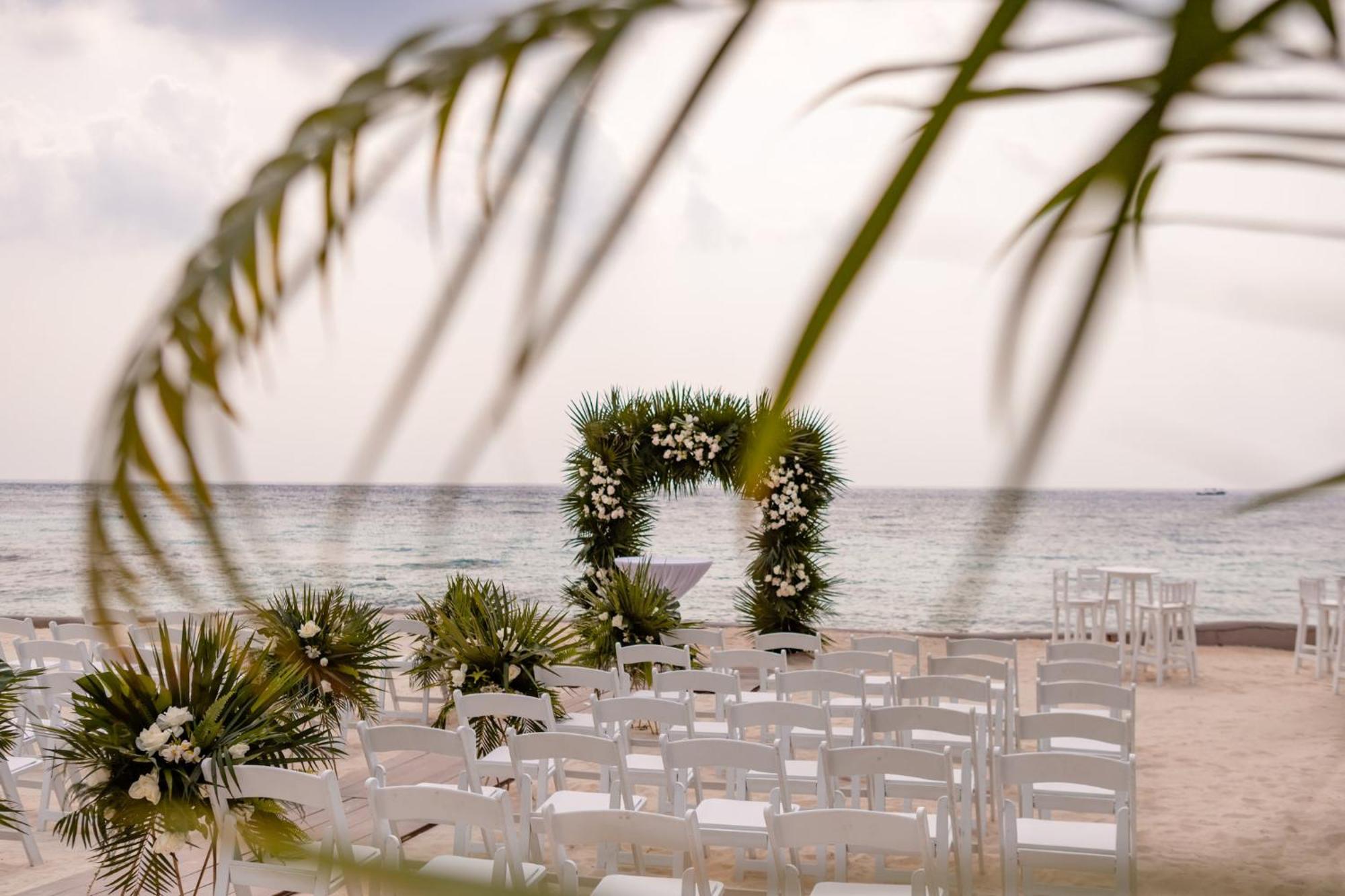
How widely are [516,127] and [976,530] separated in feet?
0.59

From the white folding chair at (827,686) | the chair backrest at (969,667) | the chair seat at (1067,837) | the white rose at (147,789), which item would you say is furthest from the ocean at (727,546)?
the white rose at (147,789)

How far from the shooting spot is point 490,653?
6.78 metres

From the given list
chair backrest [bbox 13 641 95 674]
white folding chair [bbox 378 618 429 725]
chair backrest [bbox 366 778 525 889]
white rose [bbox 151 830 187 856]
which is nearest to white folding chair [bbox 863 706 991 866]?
chair backrest [bbox 366 778 525 889]

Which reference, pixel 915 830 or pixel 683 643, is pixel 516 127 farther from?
pixel 683 643

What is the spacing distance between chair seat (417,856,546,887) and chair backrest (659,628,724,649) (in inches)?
147

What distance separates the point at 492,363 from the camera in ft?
0.93

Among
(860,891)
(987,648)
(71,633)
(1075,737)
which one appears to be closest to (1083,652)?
(987,648)

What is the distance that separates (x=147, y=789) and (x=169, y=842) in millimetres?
209

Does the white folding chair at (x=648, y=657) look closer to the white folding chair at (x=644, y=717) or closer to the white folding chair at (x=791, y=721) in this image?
the white folding chair at (x=644, y=717)

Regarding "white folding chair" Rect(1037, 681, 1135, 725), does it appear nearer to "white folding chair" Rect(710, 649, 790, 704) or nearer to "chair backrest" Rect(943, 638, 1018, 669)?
"chair backrest" Rect(943, 638, 1018, 669)

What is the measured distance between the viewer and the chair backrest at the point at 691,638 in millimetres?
8195

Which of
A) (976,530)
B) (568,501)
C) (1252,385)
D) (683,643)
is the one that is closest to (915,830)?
(1252,385)

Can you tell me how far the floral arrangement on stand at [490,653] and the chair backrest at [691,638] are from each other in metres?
1.30

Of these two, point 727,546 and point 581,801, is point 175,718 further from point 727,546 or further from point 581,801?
point 727,546
